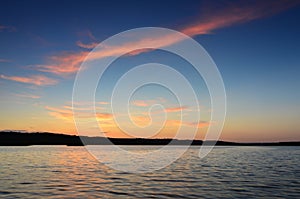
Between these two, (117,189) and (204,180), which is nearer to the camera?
(117,189)

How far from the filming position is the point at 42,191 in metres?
29.4

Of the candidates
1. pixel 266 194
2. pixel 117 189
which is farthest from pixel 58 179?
pixel 266 194

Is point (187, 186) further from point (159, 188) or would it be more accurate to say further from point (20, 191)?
point (20, 191)

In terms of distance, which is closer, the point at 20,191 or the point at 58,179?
the point at 20,191

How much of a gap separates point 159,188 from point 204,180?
826 cm

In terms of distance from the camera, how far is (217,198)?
27078 mm

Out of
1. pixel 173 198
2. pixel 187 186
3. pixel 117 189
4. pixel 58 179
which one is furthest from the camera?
pixel 58 179

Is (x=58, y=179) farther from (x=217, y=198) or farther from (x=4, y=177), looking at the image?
(x=217, y=198)

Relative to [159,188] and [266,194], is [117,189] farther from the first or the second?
[266,194]

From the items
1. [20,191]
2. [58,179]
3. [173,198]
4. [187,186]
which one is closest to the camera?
[173,198]

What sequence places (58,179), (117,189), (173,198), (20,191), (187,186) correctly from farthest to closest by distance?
(58,179) < (187,186) < (117,189) < (20,191) < (173,198)

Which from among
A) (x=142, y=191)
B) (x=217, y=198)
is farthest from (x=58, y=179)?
(x=217, y=198)

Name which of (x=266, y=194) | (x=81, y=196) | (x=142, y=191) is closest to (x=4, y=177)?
(x=81, y=196)

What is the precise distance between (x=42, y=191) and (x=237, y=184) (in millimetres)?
20699
